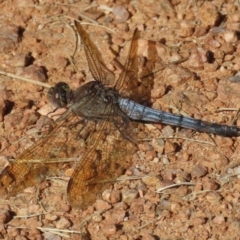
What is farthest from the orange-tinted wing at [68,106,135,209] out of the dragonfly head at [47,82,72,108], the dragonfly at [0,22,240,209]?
the dragonfly head at [47,82,72,108]

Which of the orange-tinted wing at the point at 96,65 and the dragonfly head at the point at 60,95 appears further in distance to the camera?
the orange-tinted wing at the point at 96,65

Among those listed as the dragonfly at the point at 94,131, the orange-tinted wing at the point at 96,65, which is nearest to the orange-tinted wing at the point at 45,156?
the dragonfly at the point at 94,131

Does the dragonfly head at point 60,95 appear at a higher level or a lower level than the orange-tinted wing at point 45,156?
higher

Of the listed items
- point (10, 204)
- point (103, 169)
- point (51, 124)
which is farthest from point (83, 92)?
point (10, 204)

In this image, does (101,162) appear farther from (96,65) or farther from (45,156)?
(96,65)

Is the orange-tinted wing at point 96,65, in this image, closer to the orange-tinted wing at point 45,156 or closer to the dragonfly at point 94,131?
the dragonfly at point 94,131

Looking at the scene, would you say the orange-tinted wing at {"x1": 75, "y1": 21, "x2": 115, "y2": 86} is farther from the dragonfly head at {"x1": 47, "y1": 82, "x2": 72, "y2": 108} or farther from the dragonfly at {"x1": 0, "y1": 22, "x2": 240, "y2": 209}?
the dragonfly head at {"x1": 47, "y1": 82, "x2": 72, "y2": 108}

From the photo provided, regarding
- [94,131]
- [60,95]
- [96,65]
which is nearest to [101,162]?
[94,131]
